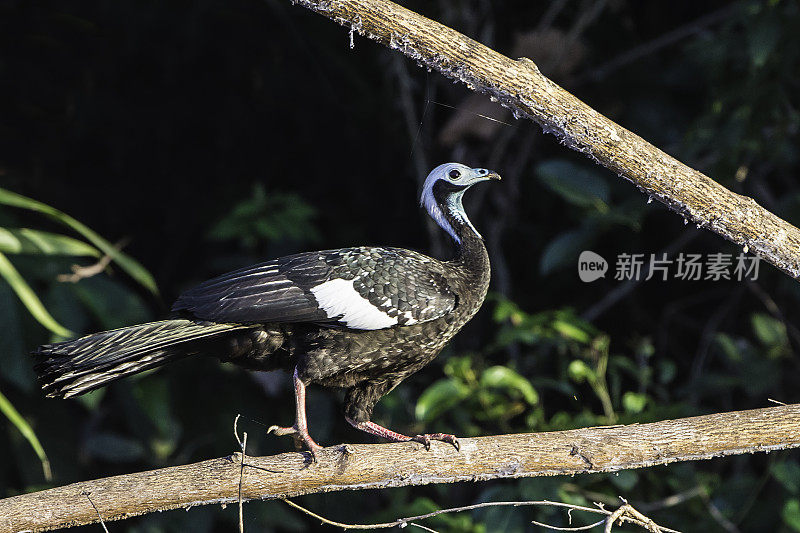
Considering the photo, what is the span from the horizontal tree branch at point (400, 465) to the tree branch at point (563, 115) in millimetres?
409

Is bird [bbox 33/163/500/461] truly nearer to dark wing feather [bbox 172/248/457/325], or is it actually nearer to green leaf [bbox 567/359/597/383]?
dark wing feather [bbox 172/248/457/325]

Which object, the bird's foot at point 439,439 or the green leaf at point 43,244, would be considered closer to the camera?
the bird's foot at point 439,439

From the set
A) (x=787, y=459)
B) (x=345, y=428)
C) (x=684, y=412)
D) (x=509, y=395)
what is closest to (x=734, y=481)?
(x=787, y=459)

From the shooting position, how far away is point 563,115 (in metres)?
1.97

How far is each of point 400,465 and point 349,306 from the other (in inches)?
14.6

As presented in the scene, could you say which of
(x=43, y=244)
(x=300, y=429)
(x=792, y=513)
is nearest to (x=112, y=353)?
(x=300, y=429)

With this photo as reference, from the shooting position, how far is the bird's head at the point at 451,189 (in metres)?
2.36

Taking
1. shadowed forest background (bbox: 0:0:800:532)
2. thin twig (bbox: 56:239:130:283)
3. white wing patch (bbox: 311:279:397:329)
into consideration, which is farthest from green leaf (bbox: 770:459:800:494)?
thin twig (bbox: 56:239:130:283)

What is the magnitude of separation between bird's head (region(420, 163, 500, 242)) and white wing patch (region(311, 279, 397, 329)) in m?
0.30

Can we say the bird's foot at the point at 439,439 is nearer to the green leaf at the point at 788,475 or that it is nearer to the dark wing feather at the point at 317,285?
the dark wing feather at the point at 317,285

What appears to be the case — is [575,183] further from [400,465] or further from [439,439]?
[400,465]

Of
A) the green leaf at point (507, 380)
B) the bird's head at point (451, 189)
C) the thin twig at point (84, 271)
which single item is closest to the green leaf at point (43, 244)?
the thin twig at point (84, 271)

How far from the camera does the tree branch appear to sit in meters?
1.93

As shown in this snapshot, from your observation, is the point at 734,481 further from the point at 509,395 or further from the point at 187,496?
the point at 187,496
